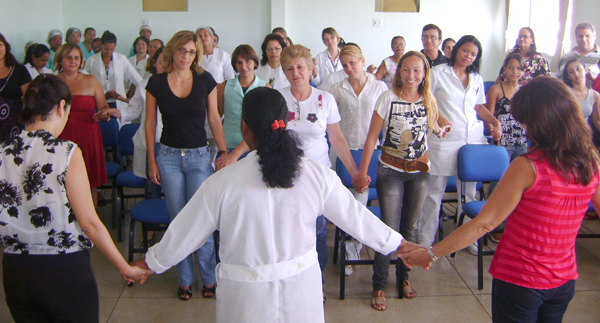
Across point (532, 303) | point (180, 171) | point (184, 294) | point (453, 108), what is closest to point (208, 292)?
point (184, 294)

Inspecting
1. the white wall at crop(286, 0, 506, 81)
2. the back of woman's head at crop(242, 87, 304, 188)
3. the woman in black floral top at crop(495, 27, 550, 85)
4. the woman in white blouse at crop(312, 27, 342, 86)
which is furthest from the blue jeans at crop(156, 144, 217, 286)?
the white wall at crop(286, 0, 506, 81)

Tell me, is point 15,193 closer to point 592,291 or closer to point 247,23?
point 592,291

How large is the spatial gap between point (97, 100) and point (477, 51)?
304cm

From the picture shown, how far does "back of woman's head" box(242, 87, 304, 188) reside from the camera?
57.9 inches

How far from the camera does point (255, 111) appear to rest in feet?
4.98

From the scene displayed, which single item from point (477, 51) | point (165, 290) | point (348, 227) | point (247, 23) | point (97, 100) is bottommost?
point (165, 290)

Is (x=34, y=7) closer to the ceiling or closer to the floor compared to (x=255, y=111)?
closer to the ceiling

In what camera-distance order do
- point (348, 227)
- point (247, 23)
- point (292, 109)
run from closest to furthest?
point (348, 227)
point (292, 109)
point (247, 23)

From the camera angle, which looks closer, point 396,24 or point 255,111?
point 255,111

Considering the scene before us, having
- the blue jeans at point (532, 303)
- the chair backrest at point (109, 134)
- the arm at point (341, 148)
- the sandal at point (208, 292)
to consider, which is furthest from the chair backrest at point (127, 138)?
the blue jeans at point (532, 303)

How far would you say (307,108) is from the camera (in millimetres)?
2799

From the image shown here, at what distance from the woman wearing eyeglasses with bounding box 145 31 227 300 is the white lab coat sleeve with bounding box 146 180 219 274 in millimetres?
1268

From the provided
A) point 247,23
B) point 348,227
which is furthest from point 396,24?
point 348,227

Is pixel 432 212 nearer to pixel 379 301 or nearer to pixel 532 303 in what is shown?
pixel 379 301
